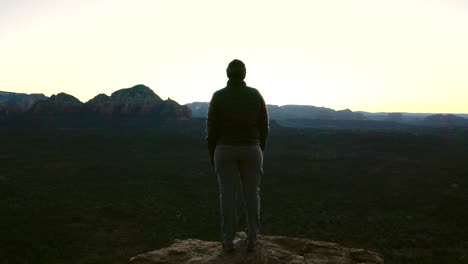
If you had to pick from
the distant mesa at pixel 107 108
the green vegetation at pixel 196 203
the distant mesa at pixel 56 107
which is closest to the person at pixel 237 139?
the green vegetation at pixel 196 203

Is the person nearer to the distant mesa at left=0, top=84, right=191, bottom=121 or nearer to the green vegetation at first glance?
the green vegetation

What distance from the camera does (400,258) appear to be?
50.3 ft

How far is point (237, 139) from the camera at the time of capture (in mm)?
5578

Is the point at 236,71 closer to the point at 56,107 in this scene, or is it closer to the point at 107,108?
the point at 107,108

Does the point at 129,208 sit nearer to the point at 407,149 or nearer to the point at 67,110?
the point at 407,149

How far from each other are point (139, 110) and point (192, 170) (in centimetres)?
7089

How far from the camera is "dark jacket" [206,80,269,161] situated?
5.57m

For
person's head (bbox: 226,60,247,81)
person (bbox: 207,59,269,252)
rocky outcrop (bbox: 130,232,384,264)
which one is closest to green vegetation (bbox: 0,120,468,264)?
rocky outcrop (bbox: 130,232,384,264)

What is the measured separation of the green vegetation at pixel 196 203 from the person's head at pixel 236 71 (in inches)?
467

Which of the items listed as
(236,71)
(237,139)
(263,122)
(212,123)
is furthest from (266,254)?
(236,71)

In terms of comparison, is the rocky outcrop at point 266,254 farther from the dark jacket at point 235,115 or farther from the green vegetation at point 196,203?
the green vegetation at point 196,203

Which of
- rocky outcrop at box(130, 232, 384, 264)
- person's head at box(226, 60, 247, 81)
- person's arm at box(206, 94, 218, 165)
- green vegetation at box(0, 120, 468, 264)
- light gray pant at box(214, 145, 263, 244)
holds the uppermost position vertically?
person's head at box(226, 60, 247, 81)

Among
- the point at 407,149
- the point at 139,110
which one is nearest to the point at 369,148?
the point at 407,149

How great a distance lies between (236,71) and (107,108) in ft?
340
